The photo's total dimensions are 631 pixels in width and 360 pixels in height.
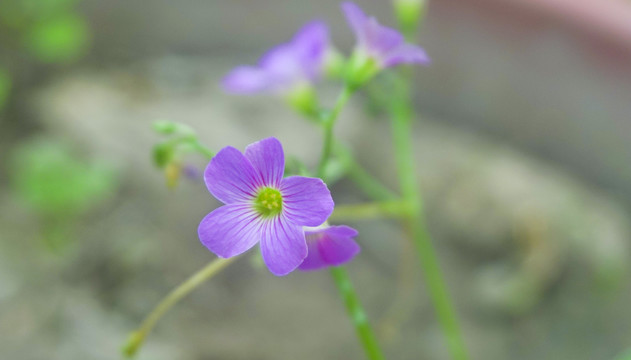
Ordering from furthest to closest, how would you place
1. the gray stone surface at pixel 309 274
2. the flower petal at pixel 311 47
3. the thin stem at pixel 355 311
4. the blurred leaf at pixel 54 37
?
the blurred leaf at pixel 54 37 → the gray stone surface at pixel 309 274 → the flower petal at pixel 311 47 → the thin stem at pixel 355 311

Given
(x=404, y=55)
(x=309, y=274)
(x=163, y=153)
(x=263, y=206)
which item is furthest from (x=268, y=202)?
(x=309, y=274)

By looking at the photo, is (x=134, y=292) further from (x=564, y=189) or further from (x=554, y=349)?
(x=564, y=189)

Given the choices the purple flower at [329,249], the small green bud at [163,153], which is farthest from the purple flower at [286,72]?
the purple flower at [329,249]

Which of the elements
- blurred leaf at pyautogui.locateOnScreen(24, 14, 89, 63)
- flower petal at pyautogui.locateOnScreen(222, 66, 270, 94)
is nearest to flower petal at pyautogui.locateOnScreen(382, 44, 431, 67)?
A: flower petal at pyautogui.locateOnScreen(222, 66, 270, 94)

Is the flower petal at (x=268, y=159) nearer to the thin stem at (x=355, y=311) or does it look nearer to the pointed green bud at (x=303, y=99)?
the thin stem at (x=355, y=311)

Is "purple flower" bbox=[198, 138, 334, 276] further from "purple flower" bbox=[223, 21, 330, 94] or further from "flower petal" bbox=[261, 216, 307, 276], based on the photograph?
"purple flower" bbox=[223, 21, 330, 94]

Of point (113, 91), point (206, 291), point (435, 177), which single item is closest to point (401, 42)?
point (206, 291)

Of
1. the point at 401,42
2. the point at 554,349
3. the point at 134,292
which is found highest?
the point at 134,292
